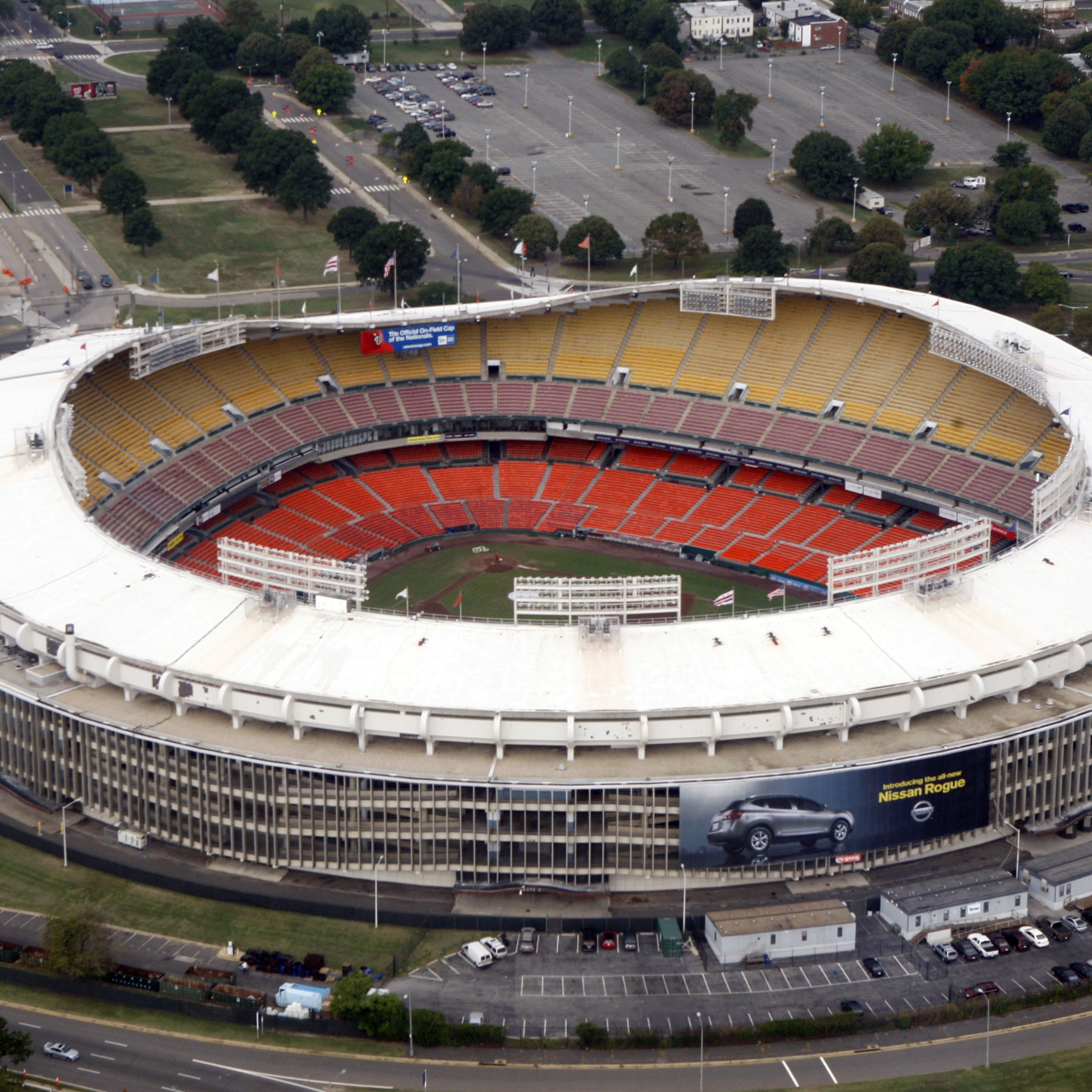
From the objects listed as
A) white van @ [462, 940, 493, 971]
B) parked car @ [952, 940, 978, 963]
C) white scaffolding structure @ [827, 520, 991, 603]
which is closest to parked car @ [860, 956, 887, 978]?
parked car @ [952, 940, 978, 963]

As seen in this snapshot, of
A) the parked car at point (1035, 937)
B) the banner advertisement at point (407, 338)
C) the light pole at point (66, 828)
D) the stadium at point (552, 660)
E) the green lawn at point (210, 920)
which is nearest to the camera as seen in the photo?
the green lawn at point (210, 920)

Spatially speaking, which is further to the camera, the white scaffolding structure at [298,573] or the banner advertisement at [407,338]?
the banner advertisement at [407,338]

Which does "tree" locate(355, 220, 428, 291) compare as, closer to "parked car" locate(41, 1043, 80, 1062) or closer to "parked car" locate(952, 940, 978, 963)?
"parked car" locate(952, 940, 978, 963)

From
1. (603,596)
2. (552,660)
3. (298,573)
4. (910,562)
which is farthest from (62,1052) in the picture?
(910,562)

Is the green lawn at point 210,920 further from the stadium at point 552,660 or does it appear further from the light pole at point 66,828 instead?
the stadium at point 552,660

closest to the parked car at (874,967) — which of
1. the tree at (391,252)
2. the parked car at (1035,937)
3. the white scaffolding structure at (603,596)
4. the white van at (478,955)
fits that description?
the parked car at (1035,937)

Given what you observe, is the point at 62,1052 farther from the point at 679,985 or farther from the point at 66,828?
the point at 679,985
